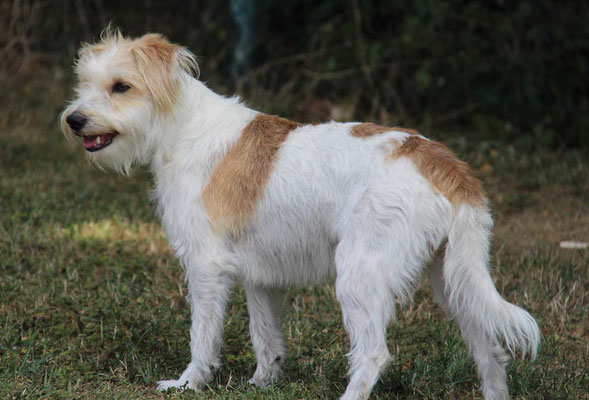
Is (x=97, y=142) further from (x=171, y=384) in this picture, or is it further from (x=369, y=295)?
(x=369, y=295)

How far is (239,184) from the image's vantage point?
420cm

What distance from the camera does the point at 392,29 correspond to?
10.2m

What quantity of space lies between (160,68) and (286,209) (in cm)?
102

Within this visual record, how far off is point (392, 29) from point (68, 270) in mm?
5896

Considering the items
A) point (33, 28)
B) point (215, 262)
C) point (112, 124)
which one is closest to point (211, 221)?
point (215, 262)

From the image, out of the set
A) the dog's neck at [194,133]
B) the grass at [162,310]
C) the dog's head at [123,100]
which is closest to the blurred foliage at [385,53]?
the grass at [162,310]

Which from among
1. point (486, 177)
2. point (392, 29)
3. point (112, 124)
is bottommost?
point (486, 177)

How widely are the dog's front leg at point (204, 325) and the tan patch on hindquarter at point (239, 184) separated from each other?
0.92ft

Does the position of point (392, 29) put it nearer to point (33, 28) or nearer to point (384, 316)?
point (33, 28)

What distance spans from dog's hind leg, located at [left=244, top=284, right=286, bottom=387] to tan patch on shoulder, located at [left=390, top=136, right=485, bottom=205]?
1194 millimetres

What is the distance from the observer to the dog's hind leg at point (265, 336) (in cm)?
446

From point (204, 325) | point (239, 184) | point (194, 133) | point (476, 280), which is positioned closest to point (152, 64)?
point (194, 133)

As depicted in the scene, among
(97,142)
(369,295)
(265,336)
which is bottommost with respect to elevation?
(265,336)

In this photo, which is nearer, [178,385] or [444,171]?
[444,171]
